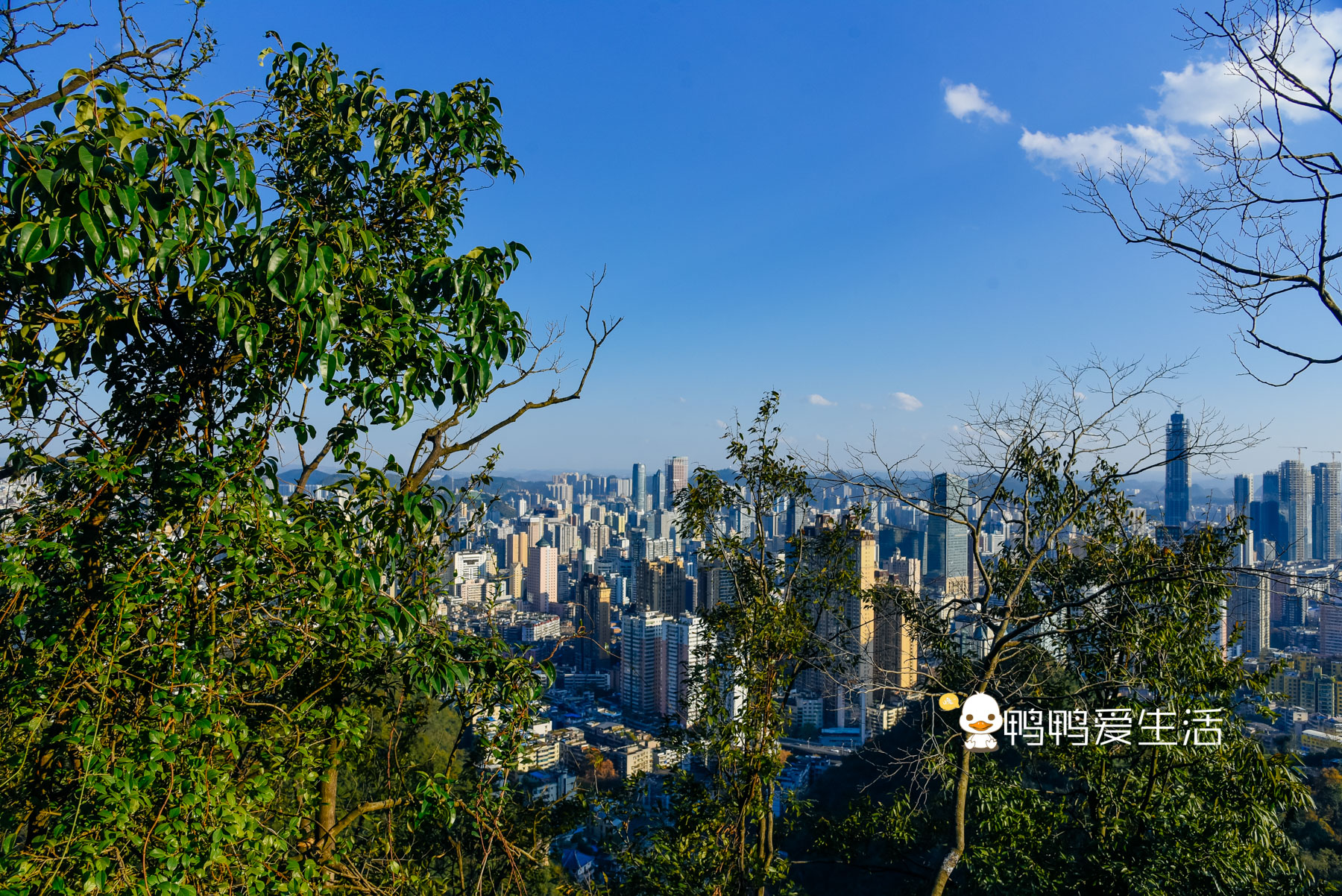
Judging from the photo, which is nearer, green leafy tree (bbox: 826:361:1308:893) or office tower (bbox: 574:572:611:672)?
green leafy tree (bbox: 826:361:1308:893)

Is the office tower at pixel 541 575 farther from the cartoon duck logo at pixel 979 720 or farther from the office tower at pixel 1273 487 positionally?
the cartoon duck logo at pixel 979 720

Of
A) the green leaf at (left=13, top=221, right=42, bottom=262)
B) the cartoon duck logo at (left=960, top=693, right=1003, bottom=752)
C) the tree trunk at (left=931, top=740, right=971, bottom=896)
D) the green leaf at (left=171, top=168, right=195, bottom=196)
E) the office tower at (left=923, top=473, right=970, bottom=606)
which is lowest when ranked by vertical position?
the tree trunk at (left=931, top=740, right=971, bottom=896)

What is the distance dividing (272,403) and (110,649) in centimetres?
54

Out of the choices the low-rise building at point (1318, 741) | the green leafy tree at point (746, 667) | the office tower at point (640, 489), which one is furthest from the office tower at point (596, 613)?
the office tower at point (640, 489)

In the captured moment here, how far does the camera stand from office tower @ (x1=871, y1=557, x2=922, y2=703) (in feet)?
9.93

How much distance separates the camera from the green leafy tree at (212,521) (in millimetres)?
973

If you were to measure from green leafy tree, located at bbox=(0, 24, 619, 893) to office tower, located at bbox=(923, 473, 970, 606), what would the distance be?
224 cm

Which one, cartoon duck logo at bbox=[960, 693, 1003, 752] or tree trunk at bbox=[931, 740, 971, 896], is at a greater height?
cartoon duck logo at bbox=[960, 693, 1003, 752]

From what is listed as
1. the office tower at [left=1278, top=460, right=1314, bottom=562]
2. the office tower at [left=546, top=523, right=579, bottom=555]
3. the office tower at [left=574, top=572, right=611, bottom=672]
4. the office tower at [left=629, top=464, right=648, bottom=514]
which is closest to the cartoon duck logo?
the office tower at [left=574, top=572, right=611, bottom=672]

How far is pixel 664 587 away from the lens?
15.5 m

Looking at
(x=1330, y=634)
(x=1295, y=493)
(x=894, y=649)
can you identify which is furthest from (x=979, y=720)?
(x=1330, y=634)

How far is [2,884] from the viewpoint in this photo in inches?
34.9

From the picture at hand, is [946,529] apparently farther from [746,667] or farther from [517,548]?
[517,548]

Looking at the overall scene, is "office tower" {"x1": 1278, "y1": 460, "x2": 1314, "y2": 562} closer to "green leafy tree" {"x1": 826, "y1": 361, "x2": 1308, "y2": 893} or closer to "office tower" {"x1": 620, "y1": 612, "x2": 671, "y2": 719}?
"green leafy tree" {"x1": 826, "y1": 361, "x2": 1308, "y2": 893}
